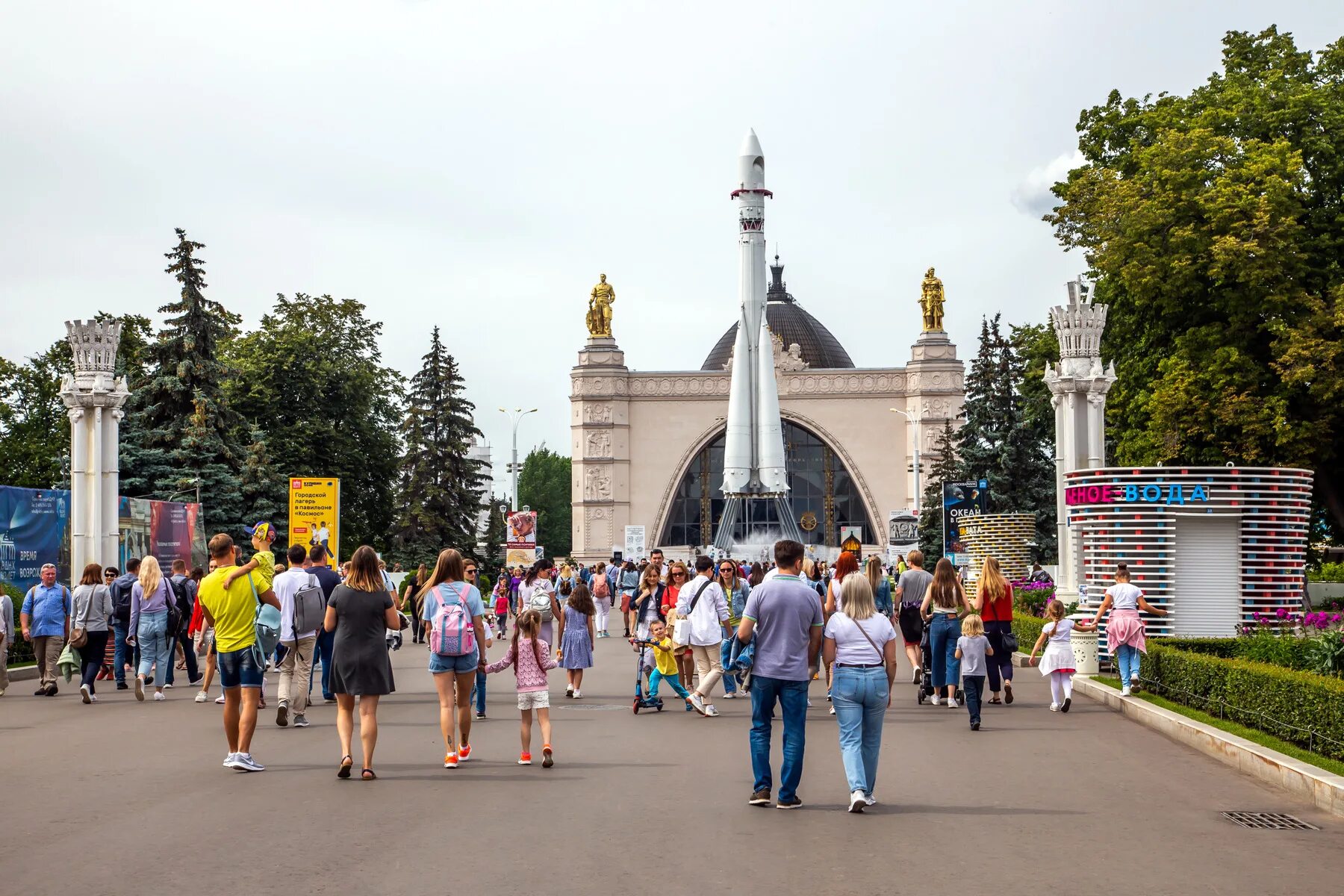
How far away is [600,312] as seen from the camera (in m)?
91.8

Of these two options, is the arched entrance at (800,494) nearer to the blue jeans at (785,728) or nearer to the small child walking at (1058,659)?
the small child walking at (1058,659)

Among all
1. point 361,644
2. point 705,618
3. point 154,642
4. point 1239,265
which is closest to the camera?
point 361,644

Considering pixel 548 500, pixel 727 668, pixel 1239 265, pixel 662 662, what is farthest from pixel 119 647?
pixel 548 500

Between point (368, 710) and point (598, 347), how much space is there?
80.7 meters

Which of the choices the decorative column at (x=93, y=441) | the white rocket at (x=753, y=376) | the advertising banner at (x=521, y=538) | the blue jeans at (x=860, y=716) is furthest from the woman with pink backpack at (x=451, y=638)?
the white rocket at (x=753, y=376)

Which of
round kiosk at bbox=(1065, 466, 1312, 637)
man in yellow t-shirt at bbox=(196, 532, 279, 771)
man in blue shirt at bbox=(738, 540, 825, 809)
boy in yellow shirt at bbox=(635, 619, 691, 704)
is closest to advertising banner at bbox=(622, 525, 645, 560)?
round kiosk at bbox=(1065, 466, 1312, 637)

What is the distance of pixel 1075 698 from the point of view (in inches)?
715

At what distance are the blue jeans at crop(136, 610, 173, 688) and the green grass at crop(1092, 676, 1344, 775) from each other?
37.6 ft

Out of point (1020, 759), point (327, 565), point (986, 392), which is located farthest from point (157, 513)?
point (986, 392)

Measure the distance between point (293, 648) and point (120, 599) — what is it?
4.77 meters

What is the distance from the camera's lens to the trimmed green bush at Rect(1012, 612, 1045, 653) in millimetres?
24000

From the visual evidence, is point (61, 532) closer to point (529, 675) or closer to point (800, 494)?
point (529, 675)

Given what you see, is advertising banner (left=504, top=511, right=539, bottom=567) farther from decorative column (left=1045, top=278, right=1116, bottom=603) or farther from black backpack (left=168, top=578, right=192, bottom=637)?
black backpack (left=168, top=578, right=192, bottom=637)

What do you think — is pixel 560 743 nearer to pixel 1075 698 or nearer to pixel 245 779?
pixel 245 779
